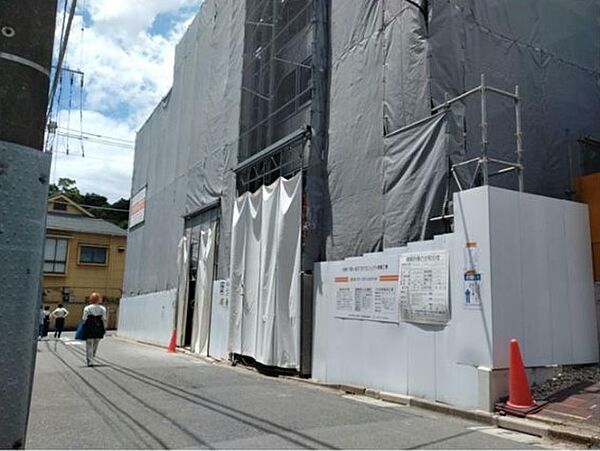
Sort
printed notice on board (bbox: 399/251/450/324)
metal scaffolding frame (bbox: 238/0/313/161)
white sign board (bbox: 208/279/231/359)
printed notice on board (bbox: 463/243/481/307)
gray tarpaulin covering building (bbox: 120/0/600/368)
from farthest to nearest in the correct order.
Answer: white sign board (bbox: 208/279/231/359) < metal scaffolding frame (bbox: 238/0/313/161) < gray tarpaulin covering building (bbox: 120/0/600/368) < printed notice on board (bbox: 399/251/450/324) < printed notice on board (bbox: 463/243/481/307)

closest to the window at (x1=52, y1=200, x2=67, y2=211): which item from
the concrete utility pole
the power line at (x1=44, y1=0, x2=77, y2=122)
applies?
the power line at (x1=44, y1=0, x2=77, y2=122)

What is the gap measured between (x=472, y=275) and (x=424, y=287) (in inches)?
36.1

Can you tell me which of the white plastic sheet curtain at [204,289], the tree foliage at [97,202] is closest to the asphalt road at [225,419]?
the white plastic sheet curtain at [204,289]

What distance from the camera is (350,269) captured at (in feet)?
30.6

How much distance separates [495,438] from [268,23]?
12.4m

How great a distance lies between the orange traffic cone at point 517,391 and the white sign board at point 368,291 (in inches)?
86.3

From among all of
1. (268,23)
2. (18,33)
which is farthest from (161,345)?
(18,33)

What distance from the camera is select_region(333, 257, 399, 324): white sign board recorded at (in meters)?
8.29

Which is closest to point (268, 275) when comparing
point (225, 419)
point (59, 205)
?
point (225, 419)

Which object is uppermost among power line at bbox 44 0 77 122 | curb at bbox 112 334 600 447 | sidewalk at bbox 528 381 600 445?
power line at bbox 44 0 77 122

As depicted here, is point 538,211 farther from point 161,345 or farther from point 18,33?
point 161,345

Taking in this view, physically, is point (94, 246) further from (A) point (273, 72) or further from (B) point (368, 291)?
(B) point (368, 291)

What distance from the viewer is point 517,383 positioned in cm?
609

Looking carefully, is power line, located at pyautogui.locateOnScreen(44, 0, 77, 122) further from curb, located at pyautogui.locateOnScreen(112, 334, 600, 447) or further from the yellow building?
the yellow building
